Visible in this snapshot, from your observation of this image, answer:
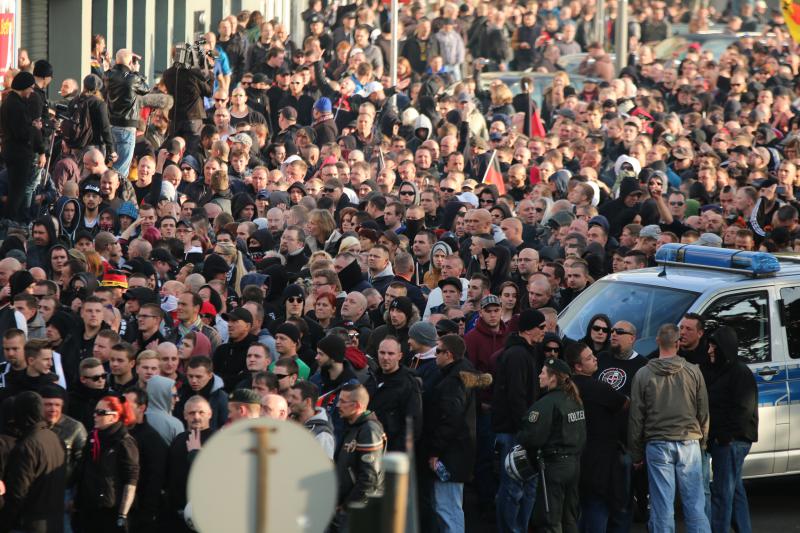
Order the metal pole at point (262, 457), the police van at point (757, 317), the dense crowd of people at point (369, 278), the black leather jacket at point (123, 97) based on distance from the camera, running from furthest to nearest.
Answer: the black leather jacket at point (123, 97), the police van at point (757, 317), the dense crowd of people at point (369, 278), the metal pole at point (262, 457)

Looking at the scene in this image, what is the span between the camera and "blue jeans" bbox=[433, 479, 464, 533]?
1100 cm

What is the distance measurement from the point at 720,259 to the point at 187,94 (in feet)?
33.7

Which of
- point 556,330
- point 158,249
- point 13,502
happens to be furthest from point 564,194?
point 13,502

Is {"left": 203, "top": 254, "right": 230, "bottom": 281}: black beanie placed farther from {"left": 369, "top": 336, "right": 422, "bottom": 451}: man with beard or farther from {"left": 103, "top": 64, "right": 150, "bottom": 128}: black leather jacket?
{"left": 103, "top": 64, "right": 150, "bottom": 128}: black leather jacket

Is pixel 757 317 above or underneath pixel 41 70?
underneath

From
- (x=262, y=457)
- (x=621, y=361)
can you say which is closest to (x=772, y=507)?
(x=621, y=361)

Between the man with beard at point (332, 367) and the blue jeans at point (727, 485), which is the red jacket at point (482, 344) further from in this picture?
the blue jeans at point (727, 485)

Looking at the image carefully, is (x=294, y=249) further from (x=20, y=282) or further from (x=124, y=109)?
(x=124, y=109)

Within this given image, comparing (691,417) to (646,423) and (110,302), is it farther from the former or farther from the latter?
(110,302)

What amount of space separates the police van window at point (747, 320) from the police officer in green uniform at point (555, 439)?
1.80 metres

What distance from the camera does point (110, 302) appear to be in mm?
13195

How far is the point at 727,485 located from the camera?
11398 millimetres

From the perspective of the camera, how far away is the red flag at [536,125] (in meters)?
25.2

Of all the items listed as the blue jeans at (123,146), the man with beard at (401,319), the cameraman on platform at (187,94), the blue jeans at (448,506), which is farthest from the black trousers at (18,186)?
the blue jeans at (448,506)
